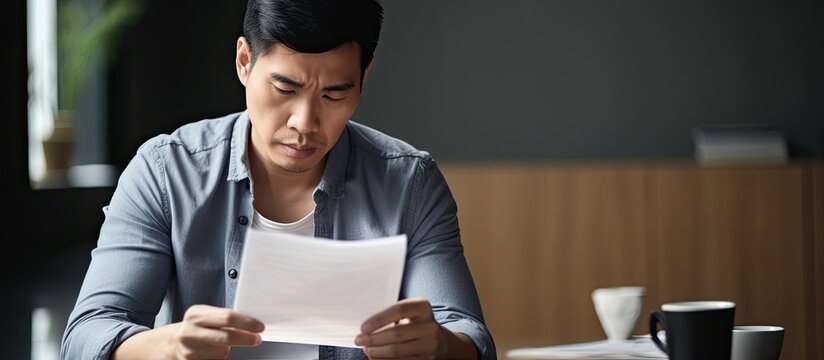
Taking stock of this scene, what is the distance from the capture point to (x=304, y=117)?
1.67 metres

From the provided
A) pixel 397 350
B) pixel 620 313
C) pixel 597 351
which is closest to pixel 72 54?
pixel 620 313

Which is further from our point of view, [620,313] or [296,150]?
[620,313]

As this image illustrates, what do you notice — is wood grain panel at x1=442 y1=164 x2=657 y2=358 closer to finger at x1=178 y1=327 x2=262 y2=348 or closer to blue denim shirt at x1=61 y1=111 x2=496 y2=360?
blue denim shirt at x1=61 y1=111 x2=496 y2=360

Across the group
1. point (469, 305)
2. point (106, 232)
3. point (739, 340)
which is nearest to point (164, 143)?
point (106, 232)

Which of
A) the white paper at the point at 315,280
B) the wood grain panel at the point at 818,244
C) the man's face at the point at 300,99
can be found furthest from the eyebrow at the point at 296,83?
the wood grain panel at the point at 818,244

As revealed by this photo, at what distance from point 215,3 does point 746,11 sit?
2503mm

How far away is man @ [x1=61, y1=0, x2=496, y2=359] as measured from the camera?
1620mm

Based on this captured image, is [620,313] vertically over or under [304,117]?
under

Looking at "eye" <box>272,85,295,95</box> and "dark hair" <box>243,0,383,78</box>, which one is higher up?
"dark hair" <box>243,0,383,78</box>

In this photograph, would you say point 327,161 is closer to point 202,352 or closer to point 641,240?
point 202,352

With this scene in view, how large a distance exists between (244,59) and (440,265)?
43cm

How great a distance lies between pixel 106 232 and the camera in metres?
1.69

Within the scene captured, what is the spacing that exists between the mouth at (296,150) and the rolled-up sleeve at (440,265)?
20cm

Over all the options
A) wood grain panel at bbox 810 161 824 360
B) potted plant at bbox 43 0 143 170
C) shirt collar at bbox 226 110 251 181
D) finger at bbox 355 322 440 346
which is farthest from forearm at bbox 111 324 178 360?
potted plant at bbox 43 0 143 170
